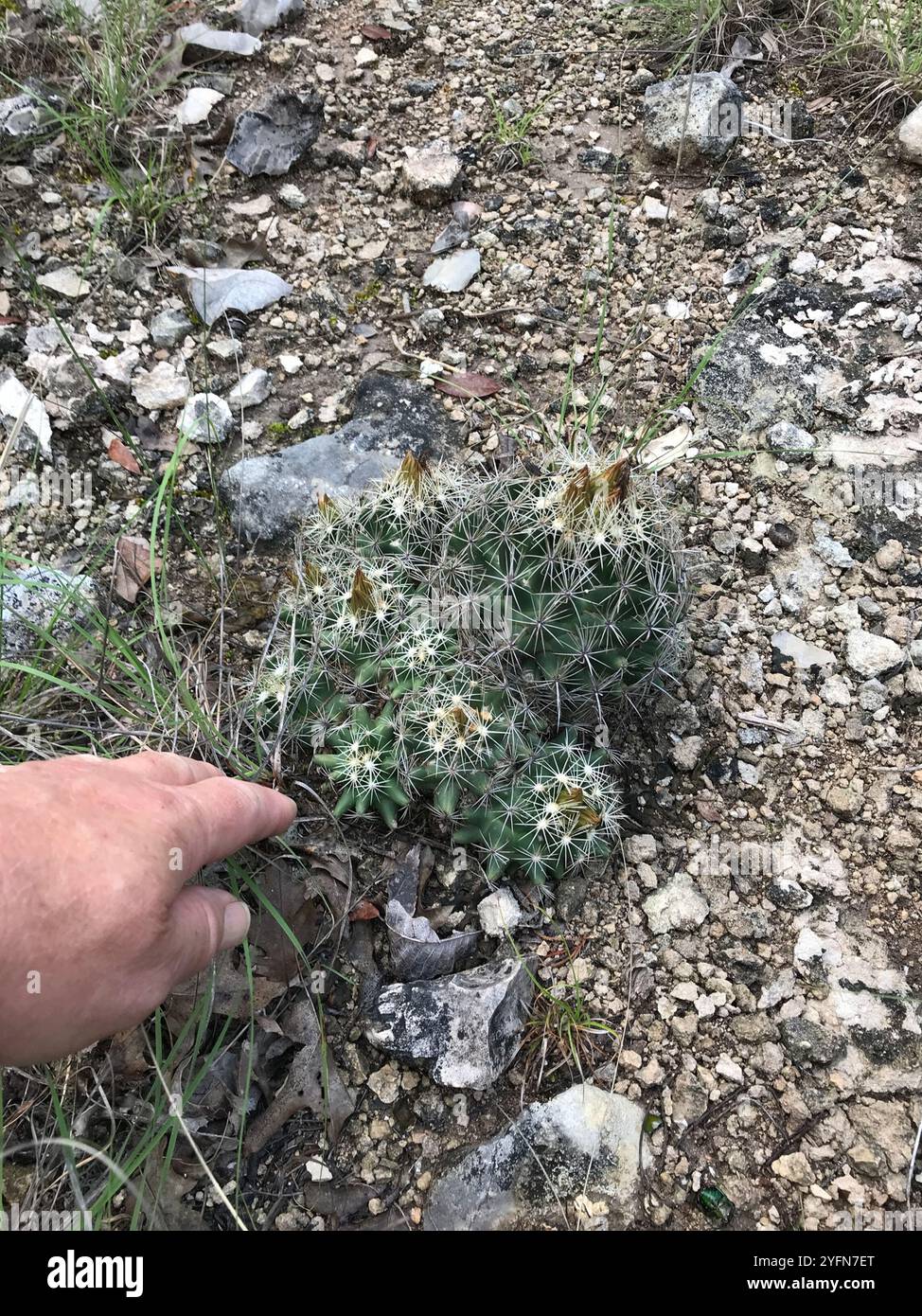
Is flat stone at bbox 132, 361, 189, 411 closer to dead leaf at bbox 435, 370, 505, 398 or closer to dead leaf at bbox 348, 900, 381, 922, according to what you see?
dead leaf at bbox 435, 370, 505, 398

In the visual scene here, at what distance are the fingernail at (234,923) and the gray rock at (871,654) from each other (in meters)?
1.79

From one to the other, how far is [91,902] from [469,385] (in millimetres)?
2285

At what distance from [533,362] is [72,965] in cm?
252

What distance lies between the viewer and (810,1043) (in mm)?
2125

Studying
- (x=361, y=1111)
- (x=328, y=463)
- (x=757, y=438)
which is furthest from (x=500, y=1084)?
(x=757, y=438)

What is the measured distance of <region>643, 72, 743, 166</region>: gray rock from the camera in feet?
11.7

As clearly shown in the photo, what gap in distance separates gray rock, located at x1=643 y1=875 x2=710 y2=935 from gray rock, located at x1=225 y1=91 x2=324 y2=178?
307 cm

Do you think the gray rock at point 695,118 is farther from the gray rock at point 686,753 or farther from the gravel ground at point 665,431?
the gray rock at point 686,753

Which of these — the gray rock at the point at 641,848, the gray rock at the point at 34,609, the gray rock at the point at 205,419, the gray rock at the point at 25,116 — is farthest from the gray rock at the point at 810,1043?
the gray rock at the point at 25,116

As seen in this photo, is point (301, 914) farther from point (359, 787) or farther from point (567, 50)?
point (567, 50)

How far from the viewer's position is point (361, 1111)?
213cm

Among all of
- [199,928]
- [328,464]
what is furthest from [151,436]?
[199,928]

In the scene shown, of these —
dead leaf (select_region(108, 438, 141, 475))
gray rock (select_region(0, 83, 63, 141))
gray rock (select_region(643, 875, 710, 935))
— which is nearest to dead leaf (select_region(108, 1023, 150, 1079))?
gray rock (select_region(643, 875, 710, 935))

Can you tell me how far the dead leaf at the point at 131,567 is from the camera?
2.81 m
